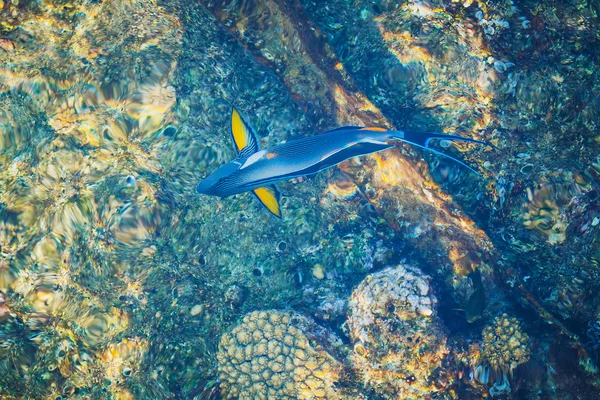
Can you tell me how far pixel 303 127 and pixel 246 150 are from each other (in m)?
1.34

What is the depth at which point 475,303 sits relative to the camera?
3920 millimetres

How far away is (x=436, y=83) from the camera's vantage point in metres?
3.89

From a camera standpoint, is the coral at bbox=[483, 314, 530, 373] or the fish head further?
the coral at bbox=[483, 314, 530, 373]

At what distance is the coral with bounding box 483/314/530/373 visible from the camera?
3.61 m

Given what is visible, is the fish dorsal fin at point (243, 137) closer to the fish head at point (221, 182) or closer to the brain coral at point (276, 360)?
the fish head at point (221, 182)

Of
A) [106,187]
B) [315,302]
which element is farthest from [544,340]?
[106,187]

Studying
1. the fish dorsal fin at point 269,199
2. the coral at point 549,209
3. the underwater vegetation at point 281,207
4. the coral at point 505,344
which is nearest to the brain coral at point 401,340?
the underwater vegetation at point 281,207

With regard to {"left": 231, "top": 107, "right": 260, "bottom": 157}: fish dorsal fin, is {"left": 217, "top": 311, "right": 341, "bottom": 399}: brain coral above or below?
below

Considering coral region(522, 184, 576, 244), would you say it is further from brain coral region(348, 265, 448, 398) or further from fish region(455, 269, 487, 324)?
brain coral region(348, 265, 448, 398)

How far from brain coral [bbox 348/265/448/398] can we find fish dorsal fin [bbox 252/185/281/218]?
150cm

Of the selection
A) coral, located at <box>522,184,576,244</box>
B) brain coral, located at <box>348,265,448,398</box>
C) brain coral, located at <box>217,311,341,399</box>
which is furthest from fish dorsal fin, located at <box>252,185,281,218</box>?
coral, located at <box>522,184,576,244</box>

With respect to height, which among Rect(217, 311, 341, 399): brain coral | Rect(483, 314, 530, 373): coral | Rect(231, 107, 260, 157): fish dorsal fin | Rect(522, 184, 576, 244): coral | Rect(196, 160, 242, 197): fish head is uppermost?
Rect(231, 107, 260, 157): fish dorsal fin

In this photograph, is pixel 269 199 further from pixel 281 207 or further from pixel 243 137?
pixel 243 137

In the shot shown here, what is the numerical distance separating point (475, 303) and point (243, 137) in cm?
321
